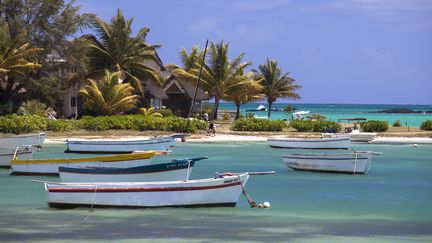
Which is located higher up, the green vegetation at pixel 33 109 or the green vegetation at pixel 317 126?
the green vegetation at pixel 33 109

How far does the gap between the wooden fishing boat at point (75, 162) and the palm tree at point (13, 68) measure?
18349mm

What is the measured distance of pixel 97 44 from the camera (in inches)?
2185

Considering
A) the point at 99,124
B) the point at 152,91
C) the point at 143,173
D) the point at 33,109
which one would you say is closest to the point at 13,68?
the point at 33,109

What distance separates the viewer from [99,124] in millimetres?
46812

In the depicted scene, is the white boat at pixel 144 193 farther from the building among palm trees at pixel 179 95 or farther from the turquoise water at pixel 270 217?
the building among palm trees at pixel 179 95

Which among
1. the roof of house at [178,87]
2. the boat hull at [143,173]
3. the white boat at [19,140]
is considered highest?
the roof of house at [178,87]

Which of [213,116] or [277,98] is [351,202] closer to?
[213,116]

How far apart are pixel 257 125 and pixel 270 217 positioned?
34.1m

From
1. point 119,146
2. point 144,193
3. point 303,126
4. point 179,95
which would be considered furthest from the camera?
point 179,95

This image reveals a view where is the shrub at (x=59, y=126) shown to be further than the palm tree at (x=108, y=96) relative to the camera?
No

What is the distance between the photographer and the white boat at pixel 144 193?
63.2ft

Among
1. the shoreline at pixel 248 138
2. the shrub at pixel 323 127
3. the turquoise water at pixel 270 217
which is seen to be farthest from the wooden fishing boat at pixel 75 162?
the shrub at pixel 323 127

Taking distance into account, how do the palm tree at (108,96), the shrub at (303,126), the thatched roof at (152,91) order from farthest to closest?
the thatched roof at (152,91) < the shrub at (303,126) < the palm tree at (108,96)

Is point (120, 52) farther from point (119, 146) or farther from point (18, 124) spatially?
point (119, 146)
